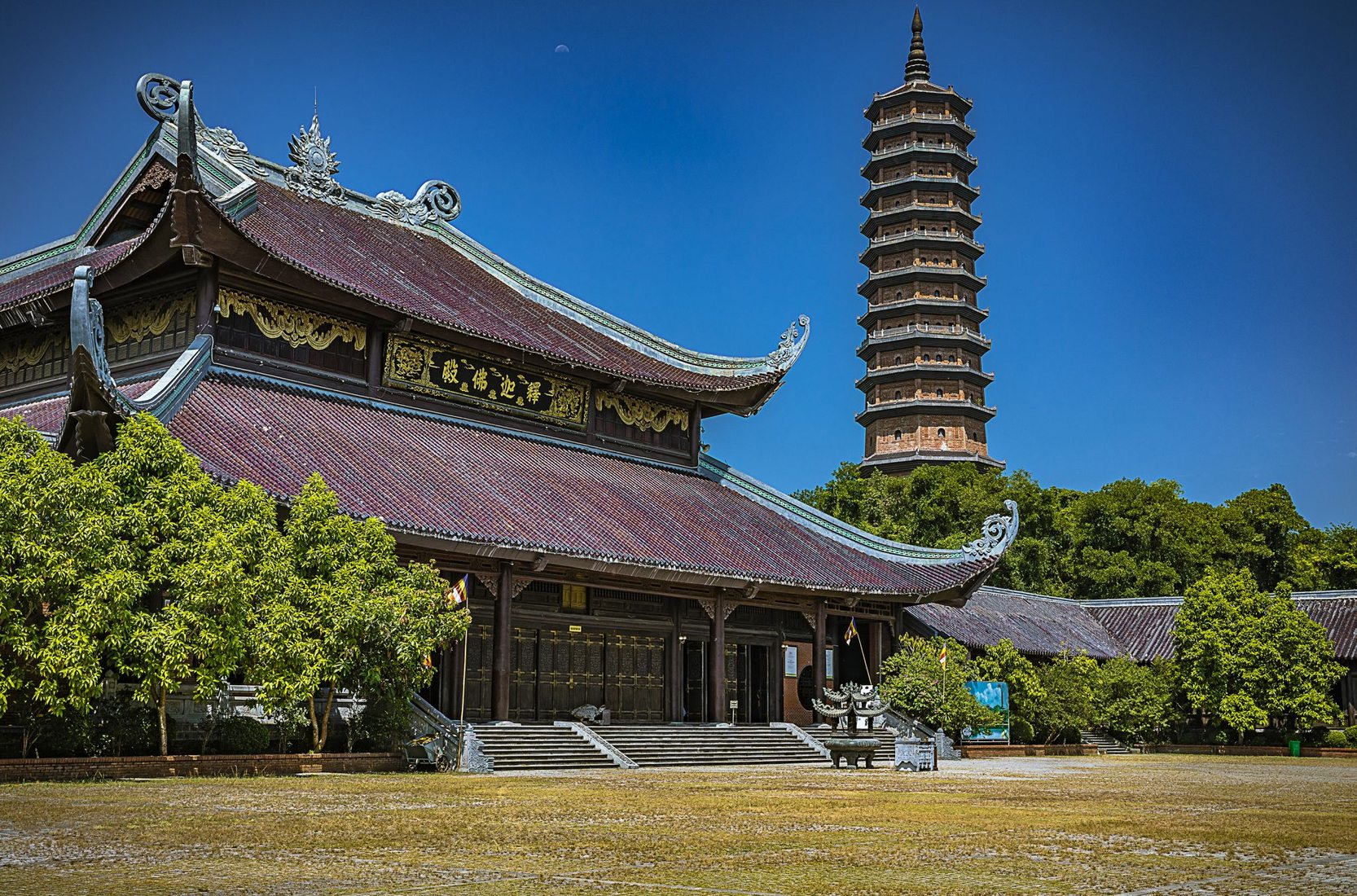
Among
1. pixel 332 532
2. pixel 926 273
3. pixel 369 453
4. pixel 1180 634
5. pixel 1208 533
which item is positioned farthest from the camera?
pixel 926 273

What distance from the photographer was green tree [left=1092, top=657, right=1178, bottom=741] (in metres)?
33.5

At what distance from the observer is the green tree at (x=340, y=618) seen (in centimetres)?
1638

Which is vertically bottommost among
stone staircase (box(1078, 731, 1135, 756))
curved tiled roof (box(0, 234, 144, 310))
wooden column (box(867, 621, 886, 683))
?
stone staircase (box(1078, 731, 1135, 756))

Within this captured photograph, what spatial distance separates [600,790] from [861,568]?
627 inches

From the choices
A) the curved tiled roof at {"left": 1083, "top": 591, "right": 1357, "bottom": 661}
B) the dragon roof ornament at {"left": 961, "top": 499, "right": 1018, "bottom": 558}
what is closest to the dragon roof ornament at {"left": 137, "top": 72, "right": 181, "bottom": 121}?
the dragon roof ornament at {"left": 961, "top": 499, "right": 1018, "bottom": 558}

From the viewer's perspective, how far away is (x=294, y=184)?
94.2 ft

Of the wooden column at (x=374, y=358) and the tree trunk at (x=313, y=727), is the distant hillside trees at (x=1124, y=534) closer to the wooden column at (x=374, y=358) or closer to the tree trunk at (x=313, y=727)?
the wooden column at (x=374, y=358)

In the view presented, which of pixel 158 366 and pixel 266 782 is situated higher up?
pixel 158 366

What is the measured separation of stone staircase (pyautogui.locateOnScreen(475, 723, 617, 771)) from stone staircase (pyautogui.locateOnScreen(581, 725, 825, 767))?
1.91 feet

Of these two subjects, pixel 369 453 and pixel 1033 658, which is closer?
pixel 369 453

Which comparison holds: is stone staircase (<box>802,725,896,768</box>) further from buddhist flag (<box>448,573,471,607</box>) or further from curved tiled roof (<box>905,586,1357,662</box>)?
buddhist flag (<box>448,573,471,607</box>)

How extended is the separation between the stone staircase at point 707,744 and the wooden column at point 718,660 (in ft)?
1.74

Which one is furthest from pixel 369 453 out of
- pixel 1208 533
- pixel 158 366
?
pixel 1208 533

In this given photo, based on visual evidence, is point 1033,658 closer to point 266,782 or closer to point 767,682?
point 767,682
